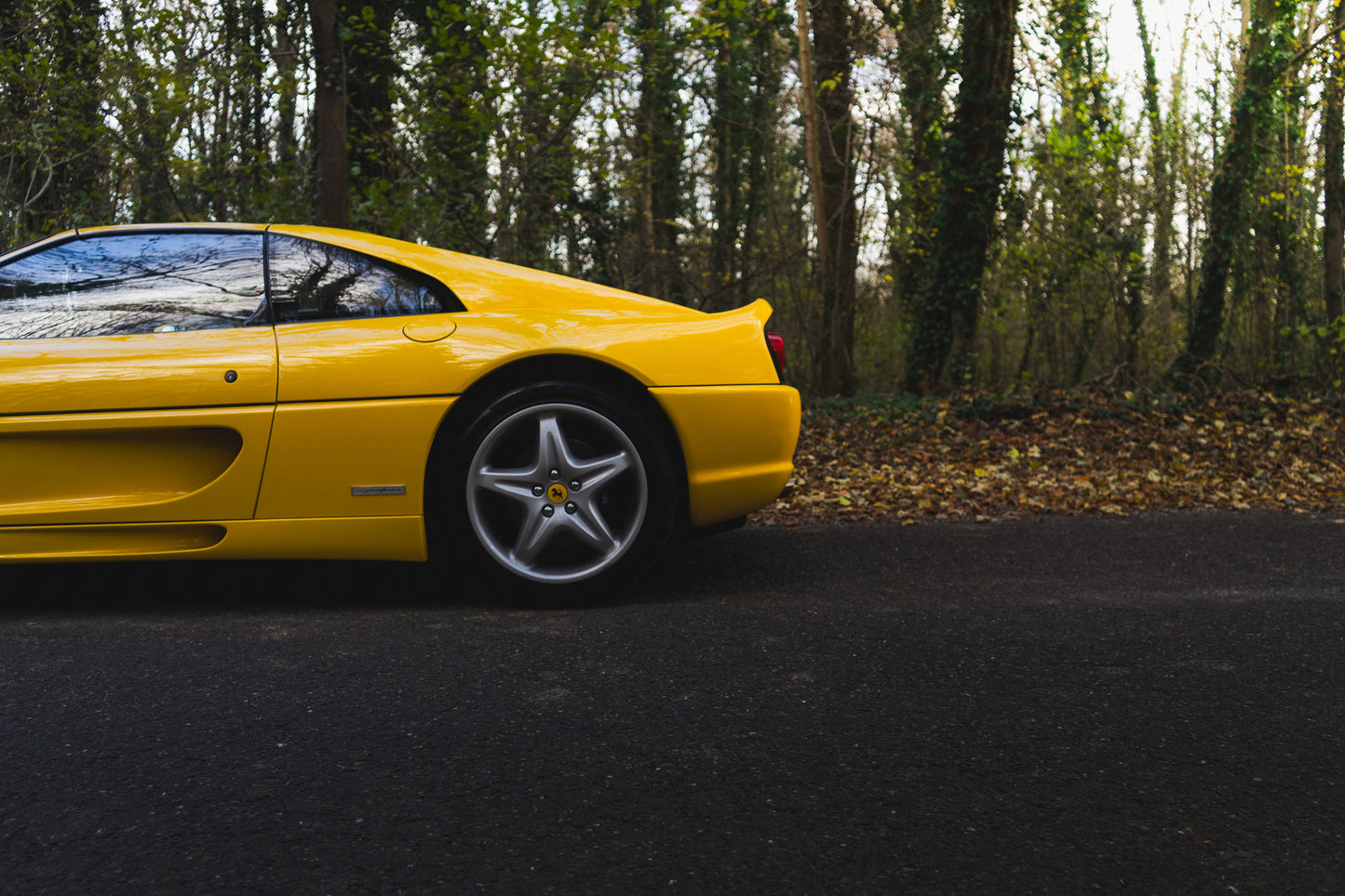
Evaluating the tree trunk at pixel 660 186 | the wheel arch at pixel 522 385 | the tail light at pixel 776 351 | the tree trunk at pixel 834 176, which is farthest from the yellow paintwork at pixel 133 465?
the tree trunk at pixel 834 176

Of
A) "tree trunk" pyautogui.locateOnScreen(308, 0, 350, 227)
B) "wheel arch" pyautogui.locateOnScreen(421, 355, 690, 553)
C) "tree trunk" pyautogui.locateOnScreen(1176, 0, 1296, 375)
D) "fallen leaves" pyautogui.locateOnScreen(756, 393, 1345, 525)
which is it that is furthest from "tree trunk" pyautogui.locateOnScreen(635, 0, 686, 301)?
"wheel arch" pyautogui.locateOnScreen(421, 355, 690, 553)

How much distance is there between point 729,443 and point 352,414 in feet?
4.41

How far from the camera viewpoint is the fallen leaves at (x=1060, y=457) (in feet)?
21.7

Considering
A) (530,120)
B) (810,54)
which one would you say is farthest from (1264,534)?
(810,54)

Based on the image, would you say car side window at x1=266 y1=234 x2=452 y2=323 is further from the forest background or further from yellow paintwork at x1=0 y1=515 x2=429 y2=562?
the forest background

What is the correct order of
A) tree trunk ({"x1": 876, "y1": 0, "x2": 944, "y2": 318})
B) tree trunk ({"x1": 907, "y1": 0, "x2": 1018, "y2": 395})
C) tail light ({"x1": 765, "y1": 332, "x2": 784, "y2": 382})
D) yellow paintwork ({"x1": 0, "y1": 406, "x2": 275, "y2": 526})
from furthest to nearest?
tree trunk ({"x1": 876, "y1": 0, "x2": 944, "y2": 318}) < tree trunk ({"x1": 907, "y1": 0, "x2": 1018, "y2": 395}) < tail light ({"x1": 765, "y1": 332, "x2": 784, "y2": 382}) < yellow paintwork ({"x1": 0, "y1": 406, "x2": 275, "y2": 526})

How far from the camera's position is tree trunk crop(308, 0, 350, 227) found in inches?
307

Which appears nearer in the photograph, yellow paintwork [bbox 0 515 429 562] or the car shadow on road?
yellow paintwork [bbox 0 515 429 562]

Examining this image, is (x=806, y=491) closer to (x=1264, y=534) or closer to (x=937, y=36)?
(x=1264, y=534)

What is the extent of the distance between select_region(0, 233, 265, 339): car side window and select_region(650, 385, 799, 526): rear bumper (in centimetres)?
162

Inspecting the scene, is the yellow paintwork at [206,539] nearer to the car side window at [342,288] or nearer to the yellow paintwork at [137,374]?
the yellow paintwork at [137,374]

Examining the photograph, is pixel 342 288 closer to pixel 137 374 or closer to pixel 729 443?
pixel 137 374

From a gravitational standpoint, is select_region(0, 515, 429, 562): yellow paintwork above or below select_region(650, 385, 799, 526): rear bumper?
below

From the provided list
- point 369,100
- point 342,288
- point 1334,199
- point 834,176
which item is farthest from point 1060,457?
point 1334,199
